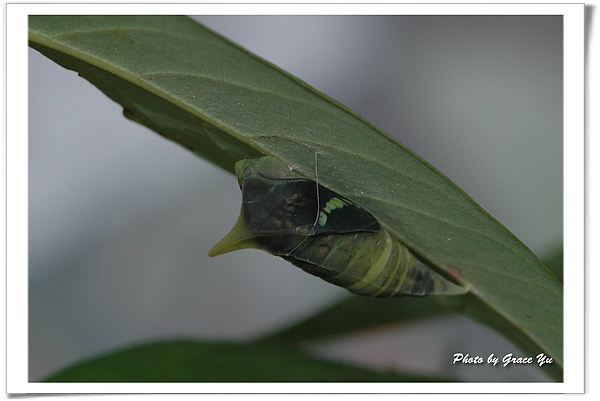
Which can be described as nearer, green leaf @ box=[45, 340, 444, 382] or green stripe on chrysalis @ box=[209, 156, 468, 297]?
green stripe on chrysalis @ box=[209, 156, 468, 297]

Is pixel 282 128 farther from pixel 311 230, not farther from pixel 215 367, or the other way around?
pixel 215 367

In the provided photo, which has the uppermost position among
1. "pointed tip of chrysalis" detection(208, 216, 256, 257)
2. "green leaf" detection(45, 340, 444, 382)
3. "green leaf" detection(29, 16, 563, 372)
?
"green leaf" detection(29, 16, 563, 372)

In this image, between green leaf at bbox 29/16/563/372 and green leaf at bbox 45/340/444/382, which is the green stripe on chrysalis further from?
green leaf at bbox 45/340/444/382

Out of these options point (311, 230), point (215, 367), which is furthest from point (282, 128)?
point (215, 367)

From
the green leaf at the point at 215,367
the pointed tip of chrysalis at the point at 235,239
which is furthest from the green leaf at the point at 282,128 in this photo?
the green leaf at the point at 215,367

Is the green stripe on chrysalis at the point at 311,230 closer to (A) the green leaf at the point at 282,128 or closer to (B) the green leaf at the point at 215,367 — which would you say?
(A) the green leaf at the point at 282,128

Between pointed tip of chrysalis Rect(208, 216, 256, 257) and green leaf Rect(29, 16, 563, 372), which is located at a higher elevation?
green leaf Rect(29, 16, 563, 372)

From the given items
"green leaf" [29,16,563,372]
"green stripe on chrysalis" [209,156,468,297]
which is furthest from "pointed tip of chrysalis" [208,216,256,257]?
"green leaf" [29,16,563,372]
